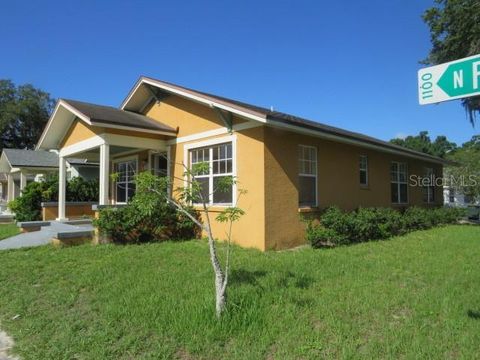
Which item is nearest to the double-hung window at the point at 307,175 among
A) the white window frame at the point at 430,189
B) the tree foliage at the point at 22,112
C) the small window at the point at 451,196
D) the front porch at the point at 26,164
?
the white window frame at the point at 430,189

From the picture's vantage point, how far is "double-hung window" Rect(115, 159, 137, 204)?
1544 cm

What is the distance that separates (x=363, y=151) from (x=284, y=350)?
10.9m

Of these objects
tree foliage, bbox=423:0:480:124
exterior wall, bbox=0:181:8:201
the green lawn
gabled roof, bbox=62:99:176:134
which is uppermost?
tree foliage, bbox=423:0:480:124

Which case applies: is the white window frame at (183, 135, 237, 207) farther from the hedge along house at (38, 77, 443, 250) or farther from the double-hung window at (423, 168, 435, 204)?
the double-hung window at (423, 168, 435, 204)

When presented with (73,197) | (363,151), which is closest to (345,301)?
(363,151)

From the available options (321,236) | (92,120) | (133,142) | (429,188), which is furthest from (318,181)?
(429,188)

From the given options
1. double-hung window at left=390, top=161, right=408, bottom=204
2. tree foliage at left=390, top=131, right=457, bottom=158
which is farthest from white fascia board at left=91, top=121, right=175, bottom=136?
tree foliage at left=390, top=131, right=457, bottom=158

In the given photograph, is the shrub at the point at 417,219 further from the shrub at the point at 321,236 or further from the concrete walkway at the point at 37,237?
the concrete walkway at the point at 37,237

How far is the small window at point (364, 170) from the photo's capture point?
13906mm

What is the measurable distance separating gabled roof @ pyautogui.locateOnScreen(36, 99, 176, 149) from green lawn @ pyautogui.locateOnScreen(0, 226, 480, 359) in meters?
4.35

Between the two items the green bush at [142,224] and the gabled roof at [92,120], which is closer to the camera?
the green bush at [142,224]

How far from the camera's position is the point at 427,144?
65312 millimetres

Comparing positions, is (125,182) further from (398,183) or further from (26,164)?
(398,183)

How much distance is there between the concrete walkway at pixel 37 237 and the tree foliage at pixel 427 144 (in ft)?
192
